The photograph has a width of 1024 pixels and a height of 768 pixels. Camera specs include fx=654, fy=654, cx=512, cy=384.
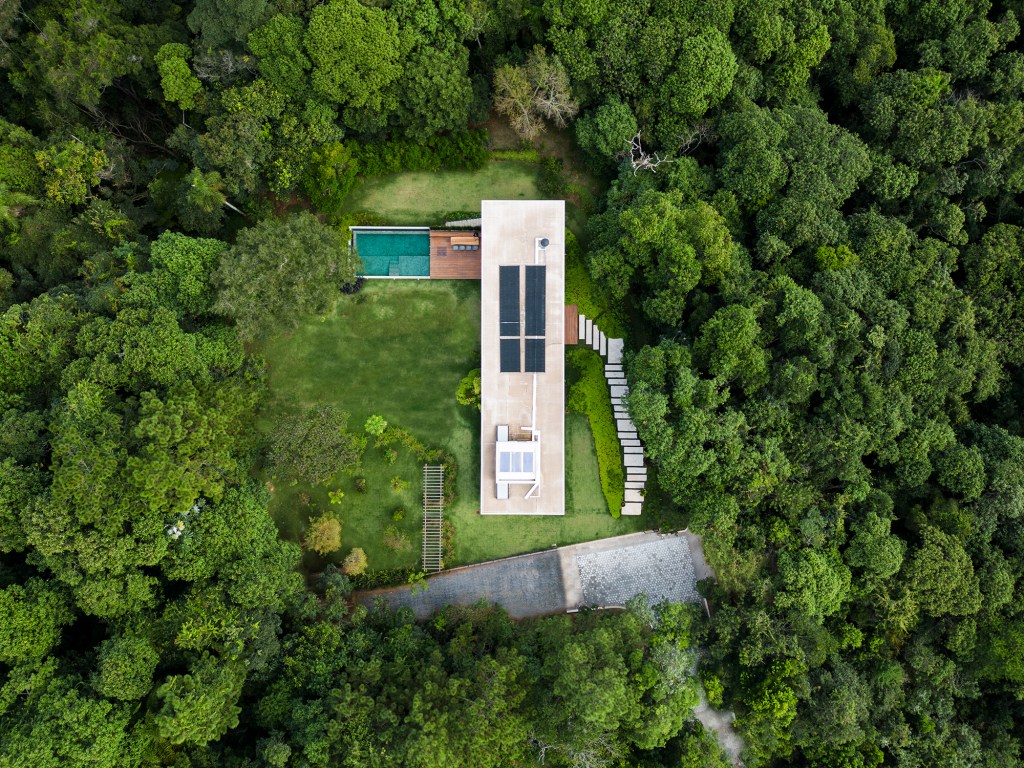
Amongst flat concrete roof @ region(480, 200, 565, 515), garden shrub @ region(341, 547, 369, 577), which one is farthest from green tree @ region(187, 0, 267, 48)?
garden shrub @ region(341, 547, 369, 577)

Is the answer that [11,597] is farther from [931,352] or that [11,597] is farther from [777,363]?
[931,352]

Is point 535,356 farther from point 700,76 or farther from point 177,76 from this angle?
point 177,76

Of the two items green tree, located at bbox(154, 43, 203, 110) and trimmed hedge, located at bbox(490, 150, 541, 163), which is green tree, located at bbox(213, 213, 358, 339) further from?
trimmed hedge, located at bbox(490, 150, 541, 163)

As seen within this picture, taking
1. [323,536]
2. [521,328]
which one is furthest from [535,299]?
[323,536]

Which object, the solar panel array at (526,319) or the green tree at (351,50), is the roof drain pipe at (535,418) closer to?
the solar panel array at (526,319)

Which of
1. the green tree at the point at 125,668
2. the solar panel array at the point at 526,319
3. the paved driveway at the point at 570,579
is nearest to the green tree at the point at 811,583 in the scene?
the paved driveway at the point at 570,579

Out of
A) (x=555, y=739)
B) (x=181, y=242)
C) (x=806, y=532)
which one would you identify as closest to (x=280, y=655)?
(x=555, y=739)
